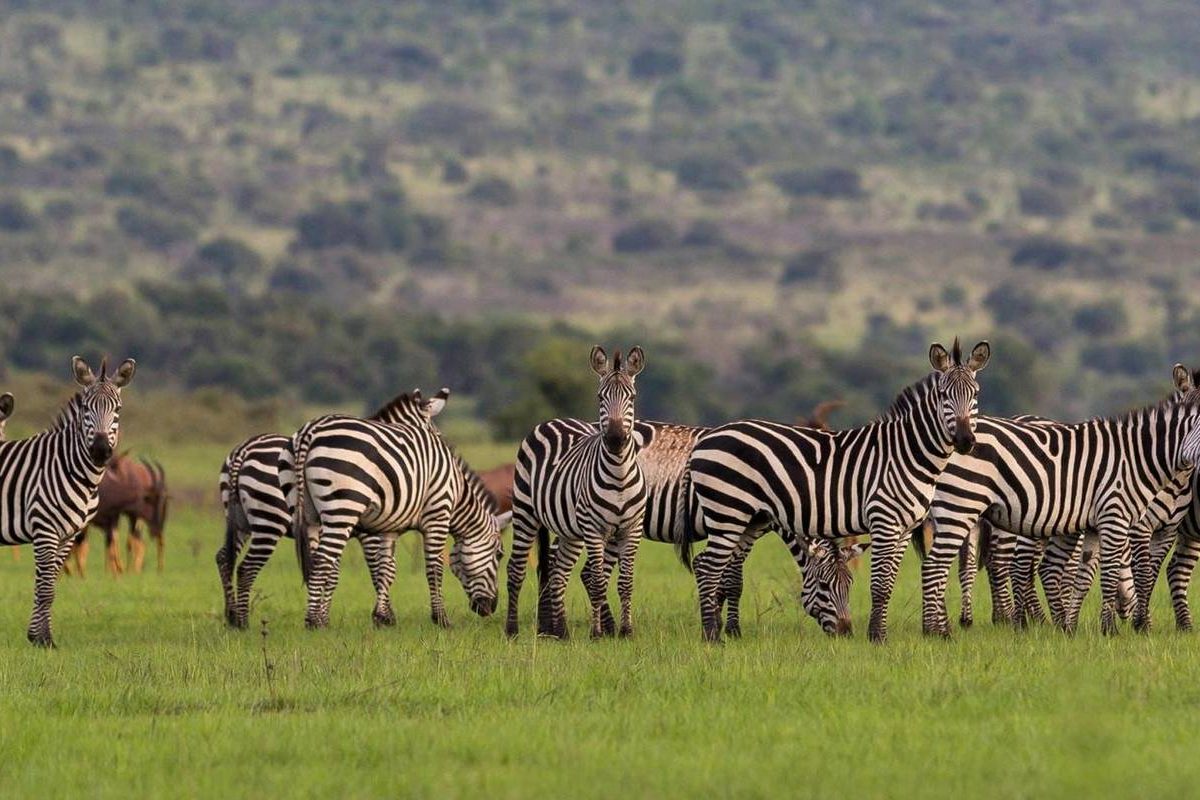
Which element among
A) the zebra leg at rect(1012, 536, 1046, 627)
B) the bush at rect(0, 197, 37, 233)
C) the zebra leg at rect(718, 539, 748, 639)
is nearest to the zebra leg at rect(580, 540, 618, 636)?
the zebra leg at rect(718, 539, 748, 639)

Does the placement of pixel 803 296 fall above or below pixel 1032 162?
below

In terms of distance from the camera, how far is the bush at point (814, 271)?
113875mm

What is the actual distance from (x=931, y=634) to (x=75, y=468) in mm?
6583

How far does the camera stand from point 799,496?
1492cm

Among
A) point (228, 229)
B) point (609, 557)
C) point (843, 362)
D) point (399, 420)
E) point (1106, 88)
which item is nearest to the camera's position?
point (609, 557)

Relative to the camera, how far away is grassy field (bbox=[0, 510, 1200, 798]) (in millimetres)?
9055

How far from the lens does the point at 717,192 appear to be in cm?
14550

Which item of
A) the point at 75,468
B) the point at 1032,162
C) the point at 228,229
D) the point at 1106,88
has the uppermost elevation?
the point at 1106,88

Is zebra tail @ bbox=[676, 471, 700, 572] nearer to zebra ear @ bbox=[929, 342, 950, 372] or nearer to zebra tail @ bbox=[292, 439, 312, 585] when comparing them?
zebra ear @ bbox=[929, 342, 950, 372]

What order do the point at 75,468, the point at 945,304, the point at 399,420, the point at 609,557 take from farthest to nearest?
the point at 945,304 < the point at 399,420 < the point at 609,557 < the point at 75,468

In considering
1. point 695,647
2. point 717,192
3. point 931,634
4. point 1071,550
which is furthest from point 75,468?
point 717,192

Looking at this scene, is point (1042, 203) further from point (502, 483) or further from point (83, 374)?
point (83, 374)

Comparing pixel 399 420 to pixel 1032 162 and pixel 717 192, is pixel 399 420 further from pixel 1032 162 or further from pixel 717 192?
pixel 1032 162

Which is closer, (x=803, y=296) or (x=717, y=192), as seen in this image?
(x=803, y=296)
